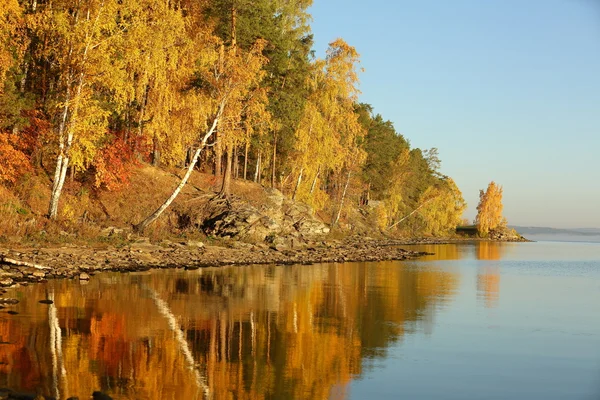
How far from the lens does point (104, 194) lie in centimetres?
3512

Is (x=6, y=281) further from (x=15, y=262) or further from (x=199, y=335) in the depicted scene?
(x=199, y=335)

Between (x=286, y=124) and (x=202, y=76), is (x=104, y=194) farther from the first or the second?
(x=286, y=124)

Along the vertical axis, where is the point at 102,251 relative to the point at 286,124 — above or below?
below

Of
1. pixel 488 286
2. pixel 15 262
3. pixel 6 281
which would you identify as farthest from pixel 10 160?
pixel 488 286

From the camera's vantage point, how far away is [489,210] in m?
118

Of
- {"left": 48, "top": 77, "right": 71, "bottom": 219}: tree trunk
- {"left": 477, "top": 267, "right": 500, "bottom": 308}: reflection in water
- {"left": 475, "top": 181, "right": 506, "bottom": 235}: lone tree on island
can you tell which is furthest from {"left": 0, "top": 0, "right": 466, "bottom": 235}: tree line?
{"left": 475, "top": 181, "right": 506, "bottom": 235}: lone tree on island

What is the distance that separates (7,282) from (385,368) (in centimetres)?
1303

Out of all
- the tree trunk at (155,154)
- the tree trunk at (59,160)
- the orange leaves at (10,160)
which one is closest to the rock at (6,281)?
the tree trunk at (59,160)

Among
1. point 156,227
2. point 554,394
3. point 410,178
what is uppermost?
point 410,178

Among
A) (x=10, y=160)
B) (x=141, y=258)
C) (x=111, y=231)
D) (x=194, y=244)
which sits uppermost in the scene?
(x=10, y=160)

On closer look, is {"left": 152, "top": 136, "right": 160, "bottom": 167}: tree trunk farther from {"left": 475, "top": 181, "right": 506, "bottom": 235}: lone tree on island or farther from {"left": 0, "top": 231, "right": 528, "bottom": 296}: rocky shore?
{"left": 475, "top": 181, "right": 506, "bottom": 235}: lone tree on island

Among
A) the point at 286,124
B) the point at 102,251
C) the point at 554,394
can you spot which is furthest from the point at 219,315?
the point at 286,124

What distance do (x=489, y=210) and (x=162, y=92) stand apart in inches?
3717

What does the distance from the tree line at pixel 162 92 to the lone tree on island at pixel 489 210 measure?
68.0 meters
